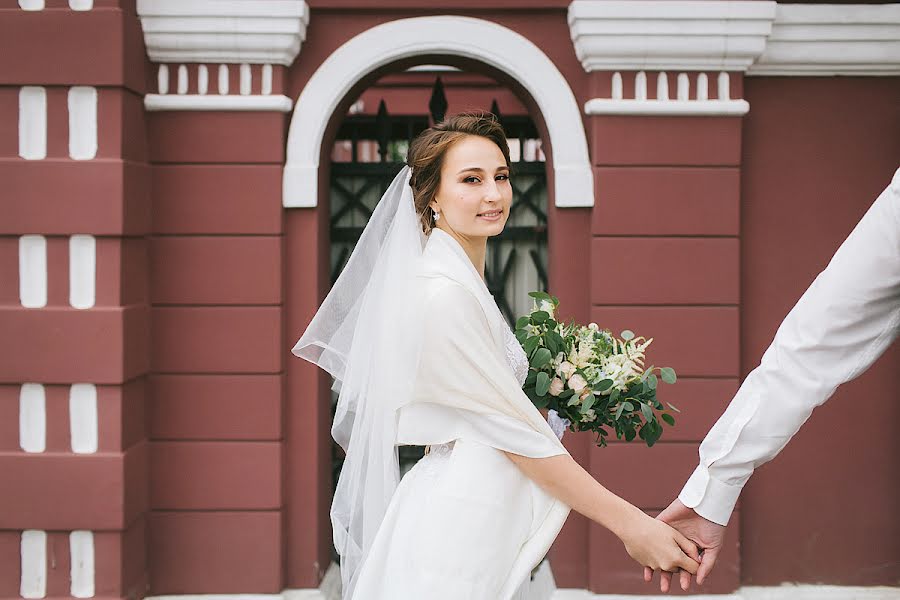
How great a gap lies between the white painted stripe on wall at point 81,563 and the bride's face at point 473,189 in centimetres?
270

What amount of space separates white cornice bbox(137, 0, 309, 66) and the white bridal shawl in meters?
2.01

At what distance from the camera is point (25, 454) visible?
4297 millimetres

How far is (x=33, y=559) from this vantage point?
434cm

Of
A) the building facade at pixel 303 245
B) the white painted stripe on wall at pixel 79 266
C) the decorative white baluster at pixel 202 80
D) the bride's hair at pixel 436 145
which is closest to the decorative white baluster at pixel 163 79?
the building facade at pixel 303 245

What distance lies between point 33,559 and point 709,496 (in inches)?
130

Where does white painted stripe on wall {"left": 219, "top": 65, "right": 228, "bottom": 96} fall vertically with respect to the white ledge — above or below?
above

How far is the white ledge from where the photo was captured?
180 inches

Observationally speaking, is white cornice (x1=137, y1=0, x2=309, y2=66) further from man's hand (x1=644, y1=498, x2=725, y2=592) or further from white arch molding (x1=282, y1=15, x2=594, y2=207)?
man's hand (x1=644, y1=498, x2=725, y2=592)

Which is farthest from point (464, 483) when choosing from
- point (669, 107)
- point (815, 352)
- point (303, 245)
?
point (669, 107)

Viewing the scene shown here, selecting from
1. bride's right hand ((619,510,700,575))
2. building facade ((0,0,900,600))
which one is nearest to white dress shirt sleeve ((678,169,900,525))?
bride's right hand ((619,510,700,575))

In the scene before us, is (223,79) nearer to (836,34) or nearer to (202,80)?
(202,80)

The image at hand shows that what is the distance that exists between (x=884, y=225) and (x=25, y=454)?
12.6ft

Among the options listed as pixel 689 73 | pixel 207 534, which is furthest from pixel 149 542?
pixel 689 73

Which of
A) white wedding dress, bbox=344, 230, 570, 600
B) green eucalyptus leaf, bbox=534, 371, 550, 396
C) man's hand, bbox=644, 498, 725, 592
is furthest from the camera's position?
green eucalyptus leaf, bbox=534, 371, 550, 396
